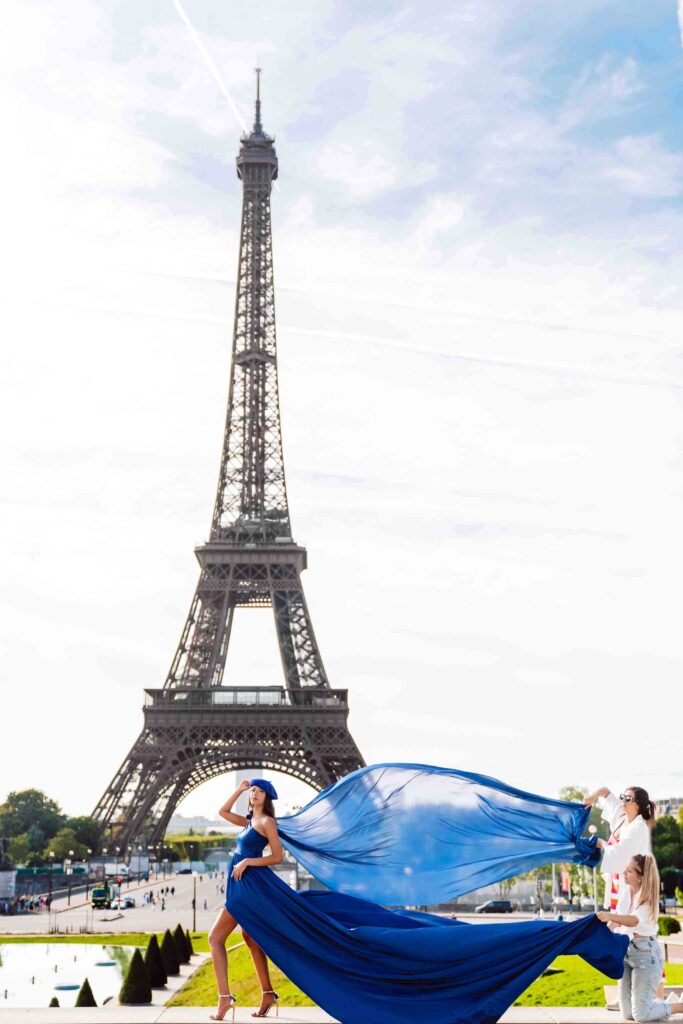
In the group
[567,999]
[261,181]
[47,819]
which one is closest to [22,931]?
[567,999]

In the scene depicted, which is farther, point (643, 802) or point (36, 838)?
point (36, 838)

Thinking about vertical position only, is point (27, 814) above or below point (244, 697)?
below

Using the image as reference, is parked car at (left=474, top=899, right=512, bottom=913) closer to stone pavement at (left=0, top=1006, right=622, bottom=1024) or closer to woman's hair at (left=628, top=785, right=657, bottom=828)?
stone pavement at (left=0, top=1006, right=622, bottom=1024)

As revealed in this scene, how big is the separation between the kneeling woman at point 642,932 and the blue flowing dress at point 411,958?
0.12 metres

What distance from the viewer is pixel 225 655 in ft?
223

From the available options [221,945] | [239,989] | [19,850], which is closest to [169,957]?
[239,989]

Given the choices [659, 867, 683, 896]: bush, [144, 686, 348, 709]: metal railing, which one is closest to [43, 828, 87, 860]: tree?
[144, 686, 348, 709]: metal railing

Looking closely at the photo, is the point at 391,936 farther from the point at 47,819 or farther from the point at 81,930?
the point at 47,819

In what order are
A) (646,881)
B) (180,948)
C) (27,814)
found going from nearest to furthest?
(646,881)
(180,948)
(27,814)

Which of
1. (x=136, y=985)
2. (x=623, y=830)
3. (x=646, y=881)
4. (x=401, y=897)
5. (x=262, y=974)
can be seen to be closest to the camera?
(x=646, y=881)

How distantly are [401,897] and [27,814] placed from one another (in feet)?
337

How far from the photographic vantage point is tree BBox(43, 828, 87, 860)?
85125mm

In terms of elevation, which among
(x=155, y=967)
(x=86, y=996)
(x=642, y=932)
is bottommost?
(x=86, y=996)

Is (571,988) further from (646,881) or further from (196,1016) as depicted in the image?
(646,881)
